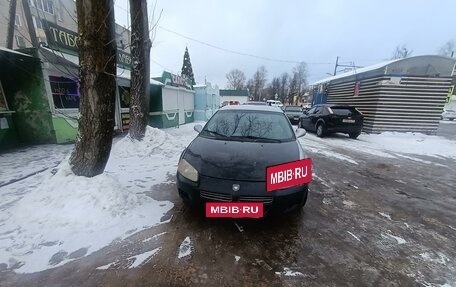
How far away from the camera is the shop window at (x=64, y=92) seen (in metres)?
7.21

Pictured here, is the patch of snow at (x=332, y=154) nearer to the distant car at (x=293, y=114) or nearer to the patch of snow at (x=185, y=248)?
the patch of snow at (x=185, y=248)

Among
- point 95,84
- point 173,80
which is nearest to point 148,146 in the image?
point 95,84

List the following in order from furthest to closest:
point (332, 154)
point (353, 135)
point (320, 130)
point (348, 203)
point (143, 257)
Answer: point (320, 130) < point (353, 135) < point (332, 154) < point (348, 203) < point (143, 257)

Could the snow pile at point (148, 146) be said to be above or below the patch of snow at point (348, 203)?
above

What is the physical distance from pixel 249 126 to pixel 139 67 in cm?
428

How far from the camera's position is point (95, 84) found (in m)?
3.11

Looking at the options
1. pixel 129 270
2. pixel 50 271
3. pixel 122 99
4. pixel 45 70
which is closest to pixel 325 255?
pixel 129 270

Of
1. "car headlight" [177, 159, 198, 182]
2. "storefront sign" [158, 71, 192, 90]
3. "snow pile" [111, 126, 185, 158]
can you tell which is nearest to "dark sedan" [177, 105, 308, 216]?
"car headlight" [177, 159, 198, 182]

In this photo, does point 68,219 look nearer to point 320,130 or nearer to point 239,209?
point 239,209

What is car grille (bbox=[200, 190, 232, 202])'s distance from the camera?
2.63m

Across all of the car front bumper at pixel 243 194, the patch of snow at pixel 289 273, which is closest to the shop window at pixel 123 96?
the car front bumper at pixel 243 194

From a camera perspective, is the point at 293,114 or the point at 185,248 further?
the point at 293,114

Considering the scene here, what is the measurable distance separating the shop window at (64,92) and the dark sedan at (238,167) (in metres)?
6.11

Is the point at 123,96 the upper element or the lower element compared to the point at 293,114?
upper
